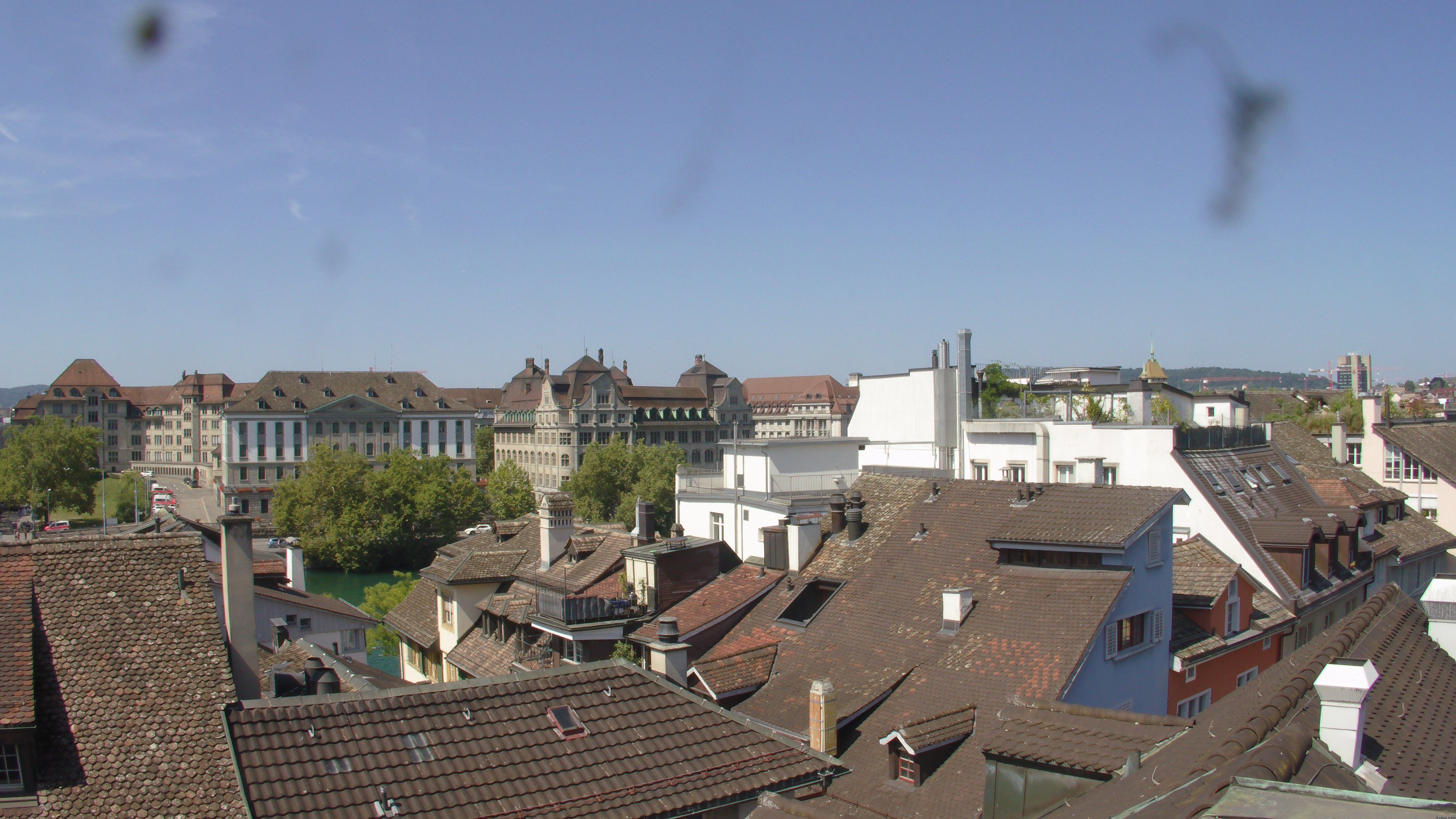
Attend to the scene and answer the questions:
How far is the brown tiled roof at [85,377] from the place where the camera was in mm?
177250

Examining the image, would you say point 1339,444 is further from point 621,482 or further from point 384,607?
point 621,482

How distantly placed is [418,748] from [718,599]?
15.9 m

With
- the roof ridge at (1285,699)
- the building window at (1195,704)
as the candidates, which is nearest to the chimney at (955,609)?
the building window at (1195,704)

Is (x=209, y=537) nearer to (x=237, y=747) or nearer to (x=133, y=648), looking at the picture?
(x=133, y=648)

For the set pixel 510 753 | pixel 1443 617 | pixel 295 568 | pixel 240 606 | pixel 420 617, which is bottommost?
pixel 420 617

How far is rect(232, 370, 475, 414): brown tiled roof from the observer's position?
13575cm

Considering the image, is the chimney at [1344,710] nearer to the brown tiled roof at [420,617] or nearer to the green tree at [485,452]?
the brown tiled roof at [420,617]

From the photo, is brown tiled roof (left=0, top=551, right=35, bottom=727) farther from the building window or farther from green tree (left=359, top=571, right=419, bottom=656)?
green tree (left=359, top=571, right=419, bottom=656)

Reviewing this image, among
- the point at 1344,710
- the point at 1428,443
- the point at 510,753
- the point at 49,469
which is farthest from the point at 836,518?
the point at 49,469

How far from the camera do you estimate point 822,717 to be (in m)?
19.2

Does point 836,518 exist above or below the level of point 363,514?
above

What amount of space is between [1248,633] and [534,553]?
21.2 m

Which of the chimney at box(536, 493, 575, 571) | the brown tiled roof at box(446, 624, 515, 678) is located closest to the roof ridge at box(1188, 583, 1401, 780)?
the brown tiled roof at box(446, 624, 515, 678)

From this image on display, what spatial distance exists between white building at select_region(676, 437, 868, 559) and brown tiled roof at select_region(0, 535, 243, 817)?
17042mm
